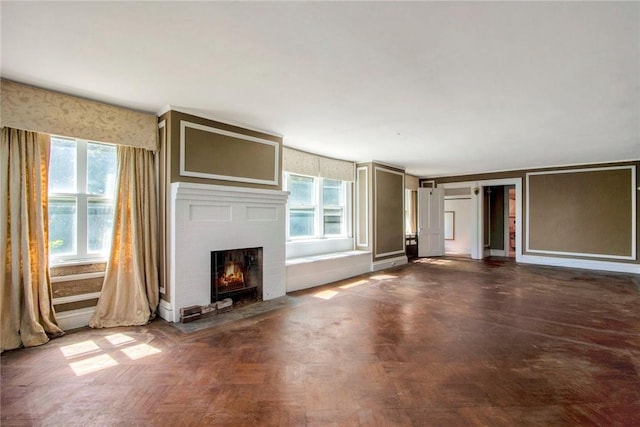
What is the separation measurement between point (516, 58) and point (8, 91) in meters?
4.41

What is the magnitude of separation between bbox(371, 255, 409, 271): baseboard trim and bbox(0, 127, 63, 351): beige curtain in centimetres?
538

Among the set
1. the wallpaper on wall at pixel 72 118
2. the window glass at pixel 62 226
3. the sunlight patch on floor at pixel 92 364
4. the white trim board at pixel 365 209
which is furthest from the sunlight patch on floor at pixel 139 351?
the white trim board at pixel 365 209

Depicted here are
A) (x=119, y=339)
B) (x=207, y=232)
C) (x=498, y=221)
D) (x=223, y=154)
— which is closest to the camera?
(x=119, y=339)

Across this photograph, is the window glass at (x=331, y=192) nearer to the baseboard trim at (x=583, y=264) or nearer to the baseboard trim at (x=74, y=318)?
the baseboard trim at (x=74, y=318)

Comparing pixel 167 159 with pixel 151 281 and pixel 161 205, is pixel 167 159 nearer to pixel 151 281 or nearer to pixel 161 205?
pixel 161 205

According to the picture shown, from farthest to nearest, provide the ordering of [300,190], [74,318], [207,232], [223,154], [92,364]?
[300,190], [223,154], [207,232], [74,318], [92,364]

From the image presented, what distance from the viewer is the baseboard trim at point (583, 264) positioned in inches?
255

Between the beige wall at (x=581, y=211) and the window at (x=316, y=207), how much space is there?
16.1 feet

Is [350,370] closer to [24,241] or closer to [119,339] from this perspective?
[119,339]

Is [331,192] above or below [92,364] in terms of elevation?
above

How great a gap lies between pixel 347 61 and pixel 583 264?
7.87 m

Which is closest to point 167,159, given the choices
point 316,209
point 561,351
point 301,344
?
point 301,344

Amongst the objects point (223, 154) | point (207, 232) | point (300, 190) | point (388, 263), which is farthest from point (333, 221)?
point (207, 232)

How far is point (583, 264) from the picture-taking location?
22.9 feet
